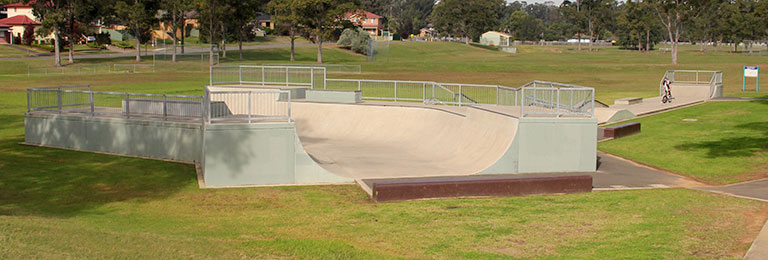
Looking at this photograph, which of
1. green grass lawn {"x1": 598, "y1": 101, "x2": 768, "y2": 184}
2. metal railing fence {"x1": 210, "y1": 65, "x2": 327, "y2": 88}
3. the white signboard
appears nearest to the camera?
green grass lawn {"x1": 598, "y1": 101, "x2": 768, "y2": 184}

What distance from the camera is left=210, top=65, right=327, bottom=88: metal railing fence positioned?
33438 millimetres

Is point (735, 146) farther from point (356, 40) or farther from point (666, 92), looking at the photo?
point (356, 40)

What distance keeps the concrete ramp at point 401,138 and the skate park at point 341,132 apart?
0.04m

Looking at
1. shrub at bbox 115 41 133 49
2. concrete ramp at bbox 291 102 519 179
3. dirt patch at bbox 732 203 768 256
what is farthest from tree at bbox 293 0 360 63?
dirt patch at bbox 732 203 768 256

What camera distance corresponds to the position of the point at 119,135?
2364cm

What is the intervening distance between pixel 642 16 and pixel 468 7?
3637 cm

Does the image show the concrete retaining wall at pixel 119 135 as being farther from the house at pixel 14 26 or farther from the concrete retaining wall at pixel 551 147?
the house at pixel 14 26

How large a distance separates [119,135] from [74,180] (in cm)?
504

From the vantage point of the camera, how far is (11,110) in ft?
118

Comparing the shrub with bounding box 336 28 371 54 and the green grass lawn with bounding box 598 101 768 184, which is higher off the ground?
the shrub with bounding box 336 28 371 54

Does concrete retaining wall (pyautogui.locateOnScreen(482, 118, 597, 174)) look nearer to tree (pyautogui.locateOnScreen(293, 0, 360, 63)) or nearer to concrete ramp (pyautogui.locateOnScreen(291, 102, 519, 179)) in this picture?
concrete ramp (pyautogui.locateOnScreen(291, 102, 519, 179))

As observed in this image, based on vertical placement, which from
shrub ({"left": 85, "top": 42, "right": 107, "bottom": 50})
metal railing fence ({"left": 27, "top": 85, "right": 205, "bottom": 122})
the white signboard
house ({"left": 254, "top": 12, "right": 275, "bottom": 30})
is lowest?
Answer: metal railing fence ({"left": 27, "top": 85, "right": 205, "bottom": 122})

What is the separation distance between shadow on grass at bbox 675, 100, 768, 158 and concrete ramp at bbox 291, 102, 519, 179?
7340 millimetres

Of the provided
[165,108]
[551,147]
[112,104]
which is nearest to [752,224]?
[551,147]
